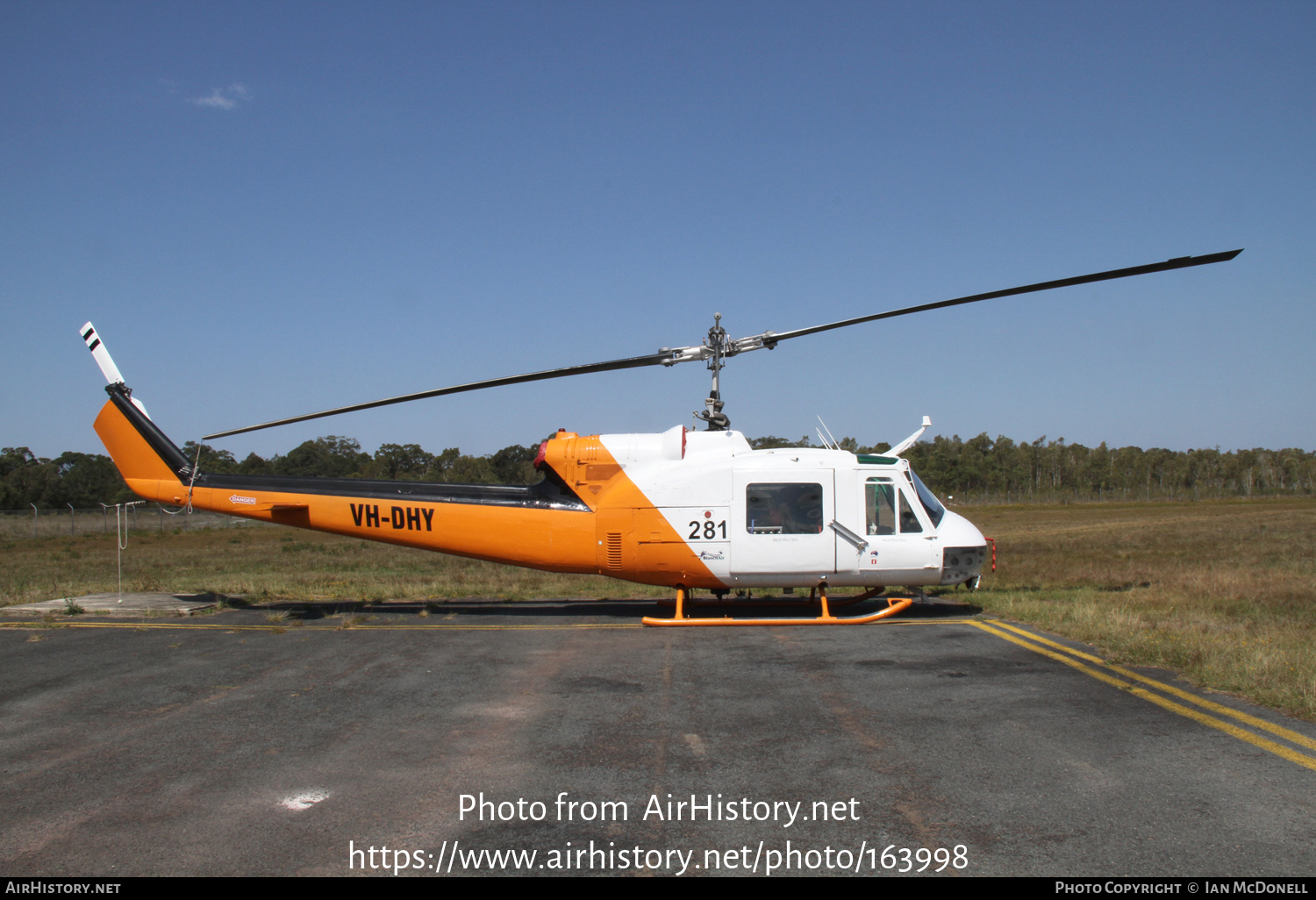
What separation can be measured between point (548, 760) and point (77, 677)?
6.17m

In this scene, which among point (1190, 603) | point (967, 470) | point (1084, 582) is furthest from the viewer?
point (967, 470)

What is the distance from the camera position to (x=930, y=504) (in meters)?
12.2

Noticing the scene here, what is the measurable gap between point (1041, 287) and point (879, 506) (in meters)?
4.14

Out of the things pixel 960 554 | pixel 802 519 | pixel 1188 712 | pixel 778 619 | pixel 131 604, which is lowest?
pixel 131 604

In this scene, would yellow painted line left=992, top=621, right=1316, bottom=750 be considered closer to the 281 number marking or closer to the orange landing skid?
the orange landing skid

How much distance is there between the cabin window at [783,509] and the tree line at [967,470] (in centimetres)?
1936

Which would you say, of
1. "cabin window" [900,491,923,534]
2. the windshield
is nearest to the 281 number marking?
"cabin window" [900,491,923,534]

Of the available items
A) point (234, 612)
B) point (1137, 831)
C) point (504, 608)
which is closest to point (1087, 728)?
point (1137, 831)

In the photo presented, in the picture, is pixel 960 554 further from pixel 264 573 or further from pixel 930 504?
pixel 264 573

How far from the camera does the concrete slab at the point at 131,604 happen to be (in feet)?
42.5

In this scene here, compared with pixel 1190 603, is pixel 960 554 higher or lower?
higher

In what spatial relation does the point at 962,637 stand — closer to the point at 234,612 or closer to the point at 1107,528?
the point at 234,612

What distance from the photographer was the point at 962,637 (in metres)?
10.1

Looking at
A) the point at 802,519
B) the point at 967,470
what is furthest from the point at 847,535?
the point at 967,470
